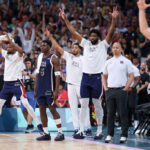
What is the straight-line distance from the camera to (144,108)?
10836 millimetres

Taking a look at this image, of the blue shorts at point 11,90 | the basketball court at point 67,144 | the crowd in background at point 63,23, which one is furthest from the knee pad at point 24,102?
the crowd in background at point 63,23

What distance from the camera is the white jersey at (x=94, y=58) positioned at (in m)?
9.54

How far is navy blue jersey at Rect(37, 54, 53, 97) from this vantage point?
935cm

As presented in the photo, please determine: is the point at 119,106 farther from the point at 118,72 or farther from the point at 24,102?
the point at 24,102

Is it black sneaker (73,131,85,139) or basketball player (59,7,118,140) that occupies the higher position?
basketball player (59,7,118,140)

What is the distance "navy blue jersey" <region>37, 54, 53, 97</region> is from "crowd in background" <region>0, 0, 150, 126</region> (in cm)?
575

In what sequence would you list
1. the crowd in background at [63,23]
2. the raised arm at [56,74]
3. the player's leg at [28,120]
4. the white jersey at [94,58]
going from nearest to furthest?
the raised arm at [56,74], the white jersey at [94,58], the player's leg at [28,120], the crowd in background at [63,23]

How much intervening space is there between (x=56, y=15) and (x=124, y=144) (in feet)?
34.2

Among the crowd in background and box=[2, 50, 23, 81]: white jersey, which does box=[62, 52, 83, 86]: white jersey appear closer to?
box=[2, 50, 23, 81]: white jersey

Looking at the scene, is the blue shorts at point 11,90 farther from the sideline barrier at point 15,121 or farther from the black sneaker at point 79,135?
the black sneaker at point 79,135

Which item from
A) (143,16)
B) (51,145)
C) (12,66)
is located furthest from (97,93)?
(143,16)

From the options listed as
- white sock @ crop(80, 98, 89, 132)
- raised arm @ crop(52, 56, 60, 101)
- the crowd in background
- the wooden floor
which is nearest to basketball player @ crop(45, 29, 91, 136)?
white sock @ crop(80, 98, 89, 132)

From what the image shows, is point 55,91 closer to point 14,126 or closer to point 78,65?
point 78,65

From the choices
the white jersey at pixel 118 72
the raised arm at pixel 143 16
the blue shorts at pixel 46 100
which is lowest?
the blue shorts at pixel 46 100
